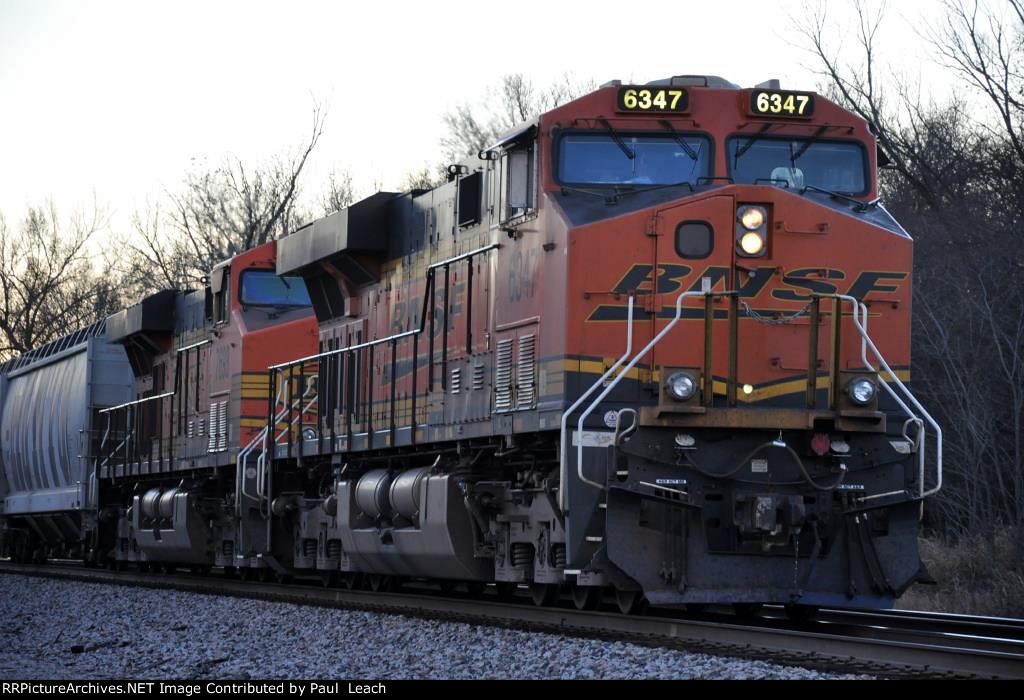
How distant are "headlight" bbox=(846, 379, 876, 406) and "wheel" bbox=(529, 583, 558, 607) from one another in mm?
3218

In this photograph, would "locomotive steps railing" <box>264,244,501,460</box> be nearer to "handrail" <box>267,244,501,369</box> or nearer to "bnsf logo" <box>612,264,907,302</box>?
"handrail" <box>267,244,501,369</box>

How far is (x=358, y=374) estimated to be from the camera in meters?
15.0

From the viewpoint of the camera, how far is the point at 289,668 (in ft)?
28.0

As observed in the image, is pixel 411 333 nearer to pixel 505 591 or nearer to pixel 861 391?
pixel 505 591

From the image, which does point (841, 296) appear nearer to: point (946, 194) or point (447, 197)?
point (447, 197)

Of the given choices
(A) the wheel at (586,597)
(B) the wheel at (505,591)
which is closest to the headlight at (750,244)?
(A) the wheel at (586,597)

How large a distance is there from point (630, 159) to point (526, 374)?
180 centimetres

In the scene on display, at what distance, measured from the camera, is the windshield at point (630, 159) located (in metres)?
10.6

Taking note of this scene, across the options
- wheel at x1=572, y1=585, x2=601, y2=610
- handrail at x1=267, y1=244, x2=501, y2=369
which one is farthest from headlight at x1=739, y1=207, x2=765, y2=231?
wheel at x1=572, y1=585, x2=601, y2=610

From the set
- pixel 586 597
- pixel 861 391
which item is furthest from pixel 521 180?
pixel 586 597

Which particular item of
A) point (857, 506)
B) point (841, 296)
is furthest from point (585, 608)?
point (841, 296)

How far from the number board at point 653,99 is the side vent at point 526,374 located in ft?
6.09

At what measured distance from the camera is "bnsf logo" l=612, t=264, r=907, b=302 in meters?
10.3

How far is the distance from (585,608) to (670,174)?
346 cm
